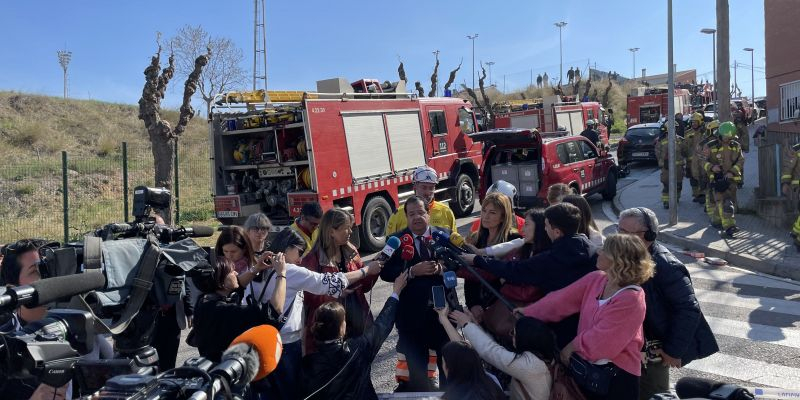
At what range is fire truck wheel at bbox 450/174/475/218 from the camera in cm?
1348

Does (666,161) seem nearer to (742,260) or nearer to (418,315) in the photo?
(742,260)

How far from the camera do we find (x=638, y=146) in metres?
20.3

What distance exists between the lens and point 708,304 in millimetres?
7348

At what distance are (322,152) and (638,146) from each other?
536 inches

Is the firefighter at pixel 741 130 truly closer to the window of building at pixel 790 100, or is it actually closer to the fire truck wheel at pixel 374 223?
the window of building at pixel 790 100

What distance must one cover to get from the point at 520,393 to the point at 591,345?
461 mm

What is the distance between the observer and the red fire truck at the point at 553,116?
2156 centimetres

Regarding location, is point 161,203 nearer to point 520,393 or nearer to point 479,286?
point 479,286

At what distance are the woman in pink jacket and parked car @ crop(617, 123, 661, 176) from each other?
1800 centimetres

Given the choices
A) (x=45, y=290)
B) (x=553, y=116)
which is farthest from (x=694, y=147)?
(x=45, y=290)

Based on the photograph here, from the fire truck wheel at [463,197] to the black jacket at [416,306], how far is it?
923 centimetres

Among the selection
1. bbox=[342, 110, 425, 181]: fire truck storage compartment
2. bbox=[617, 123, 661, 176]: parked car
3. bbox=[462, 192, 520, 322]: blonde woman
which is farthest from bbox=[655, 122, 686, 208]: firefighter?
bbox=[462, 192, 520, 322]: blonde woman

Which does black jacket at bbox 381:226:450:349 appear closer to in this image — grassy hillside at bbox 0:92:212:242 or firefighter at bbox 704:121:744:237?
firefighter at bbox 704:121:744:237

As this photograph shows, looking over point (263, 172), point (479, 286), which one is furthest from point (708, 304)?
point (263, 172)
